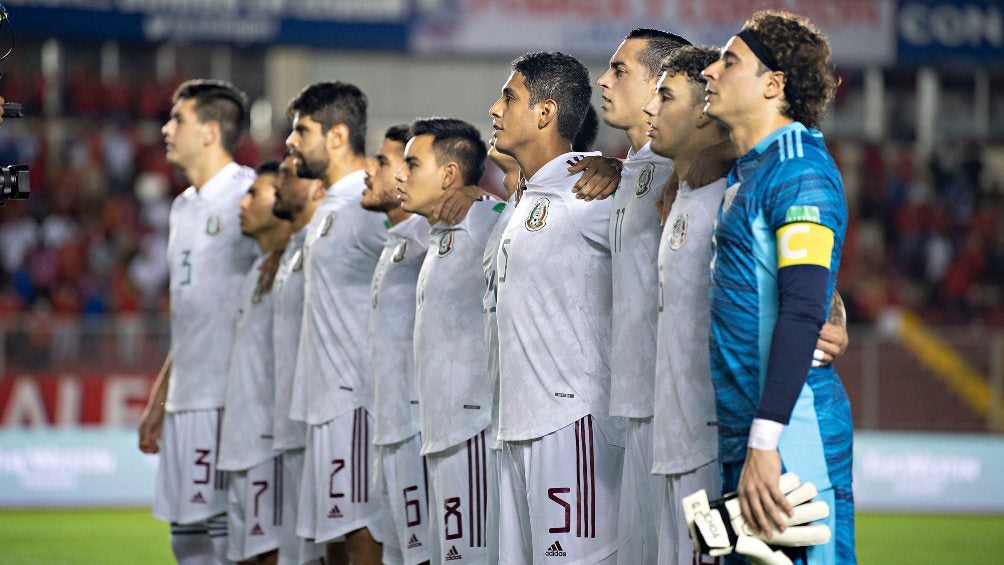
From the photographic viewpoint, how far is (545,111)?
5457 mm

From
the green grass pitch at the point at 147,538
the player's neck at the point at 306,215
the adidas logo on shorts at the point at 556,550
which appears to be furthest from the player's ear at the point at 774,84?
the green grass pitch at the point at 147,538

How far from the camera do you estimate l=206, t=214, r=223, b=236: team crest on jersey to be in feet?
25.7

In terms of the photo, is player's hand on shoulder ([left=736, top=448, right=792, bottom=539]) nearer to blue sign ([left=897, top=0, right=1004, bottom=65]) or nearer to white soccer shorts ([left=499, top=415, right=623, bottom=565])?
white soccer shorts ([left=499, top=415, right=623, bottom=565])

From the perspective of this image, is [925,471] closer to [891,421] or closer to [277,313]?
[891,421]

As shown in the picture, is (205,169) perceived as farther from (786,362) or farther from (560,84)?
A: (786,362)

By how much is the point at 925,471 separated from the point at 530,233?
9.47 metres

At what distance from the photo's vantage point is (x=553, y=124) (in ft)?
18.0

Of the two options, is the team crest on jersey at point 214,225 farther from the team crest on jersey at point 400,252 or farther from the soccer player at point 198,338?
the team crest on jersey at point 400,252

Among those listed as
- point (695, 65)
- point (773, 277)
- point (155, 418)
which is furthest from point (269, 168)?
point (773, 277)

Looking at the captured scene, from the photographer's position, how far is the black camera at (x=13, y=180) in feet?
17.0

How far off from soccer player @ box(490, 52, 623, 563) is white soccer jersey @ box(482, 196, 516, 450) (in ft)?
0.43

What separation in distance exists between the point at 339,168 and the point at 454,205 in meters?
1.43

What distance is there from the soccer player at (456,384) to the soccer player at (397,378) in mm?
381

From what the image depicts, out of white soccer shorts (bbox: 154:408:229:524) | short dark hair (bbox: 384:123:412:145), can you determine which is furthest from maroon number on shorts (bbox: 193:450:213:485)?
short dark hair (bbox: 384:123:412:145)
